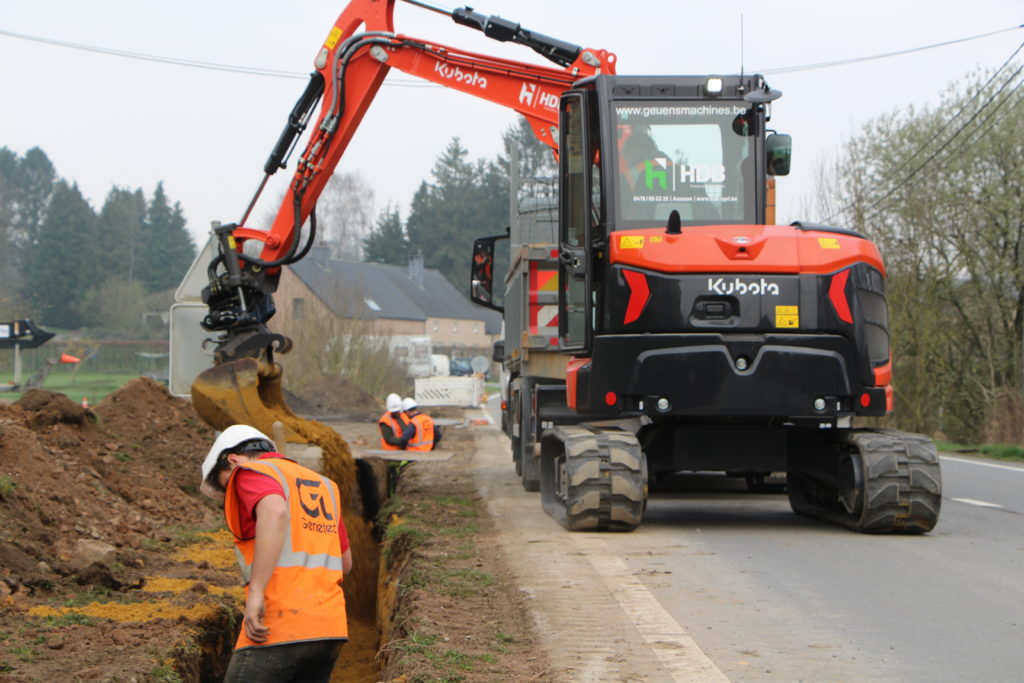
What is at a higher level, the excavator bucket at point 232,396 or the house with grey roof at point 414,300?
Result: the house with grey roof at point 414,300

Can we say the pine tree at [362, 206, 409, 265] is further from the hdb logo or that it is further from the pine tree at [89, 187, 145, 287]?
the hdb logo

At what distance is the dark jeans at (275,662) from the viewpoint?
460cm

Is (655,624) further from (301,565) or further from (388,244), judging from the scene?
(388,244)

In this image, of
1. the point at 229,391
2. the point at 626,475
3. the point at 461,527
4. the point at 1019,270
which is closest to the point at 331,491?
the point at 626,475

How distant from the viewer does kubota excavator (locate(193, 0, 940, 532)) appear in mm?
9852

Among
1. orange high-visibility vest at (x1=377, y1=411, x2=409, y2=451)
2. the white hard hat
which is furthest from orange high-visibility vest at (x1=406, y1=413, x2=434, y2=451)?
the white hard hat

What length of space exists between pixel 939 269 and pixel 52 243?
2569 inches

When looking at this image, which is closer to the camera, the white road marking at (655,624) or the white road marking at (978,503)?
the white road marking at (655,624)

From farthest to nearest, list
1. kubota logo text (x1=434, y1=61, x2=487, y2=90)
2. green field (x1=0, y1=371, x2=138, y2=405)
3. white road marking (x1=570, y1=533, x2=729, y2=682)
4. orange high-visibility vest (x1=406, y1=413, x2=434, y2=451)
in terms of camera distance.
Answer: green field (x1=0, y1=371, x2=138, y2=405)
orange high-visibility vest (x1=406, y1=413, x2=434, y2=451)
kubota logo text (x1=434, y1=61, x2=487, y2=90)
white road marking (x1=570, y1=533, x2=729, y2=682)

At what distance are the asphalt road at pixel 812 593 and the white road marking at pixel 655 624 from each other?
2 cm

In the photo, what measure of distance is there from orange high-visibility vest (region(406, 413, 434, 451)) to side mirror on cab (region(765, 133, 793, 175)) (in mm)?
7741

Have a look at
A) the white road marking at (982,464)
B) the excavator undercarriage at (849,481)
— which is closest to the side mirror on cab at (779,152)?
the excavator undercarriage at (849,481)

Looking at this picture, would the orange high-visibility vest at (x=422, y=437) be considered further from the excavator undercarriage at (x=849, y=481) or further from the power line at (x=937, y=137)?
the power line at (x=937, y=137)

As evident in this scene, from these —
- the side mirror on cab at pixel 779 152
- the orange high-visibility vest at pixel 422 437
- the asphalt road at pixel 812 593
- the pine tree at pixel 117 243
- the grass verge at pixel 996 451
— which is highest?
the pine tree at pixel 117 243
